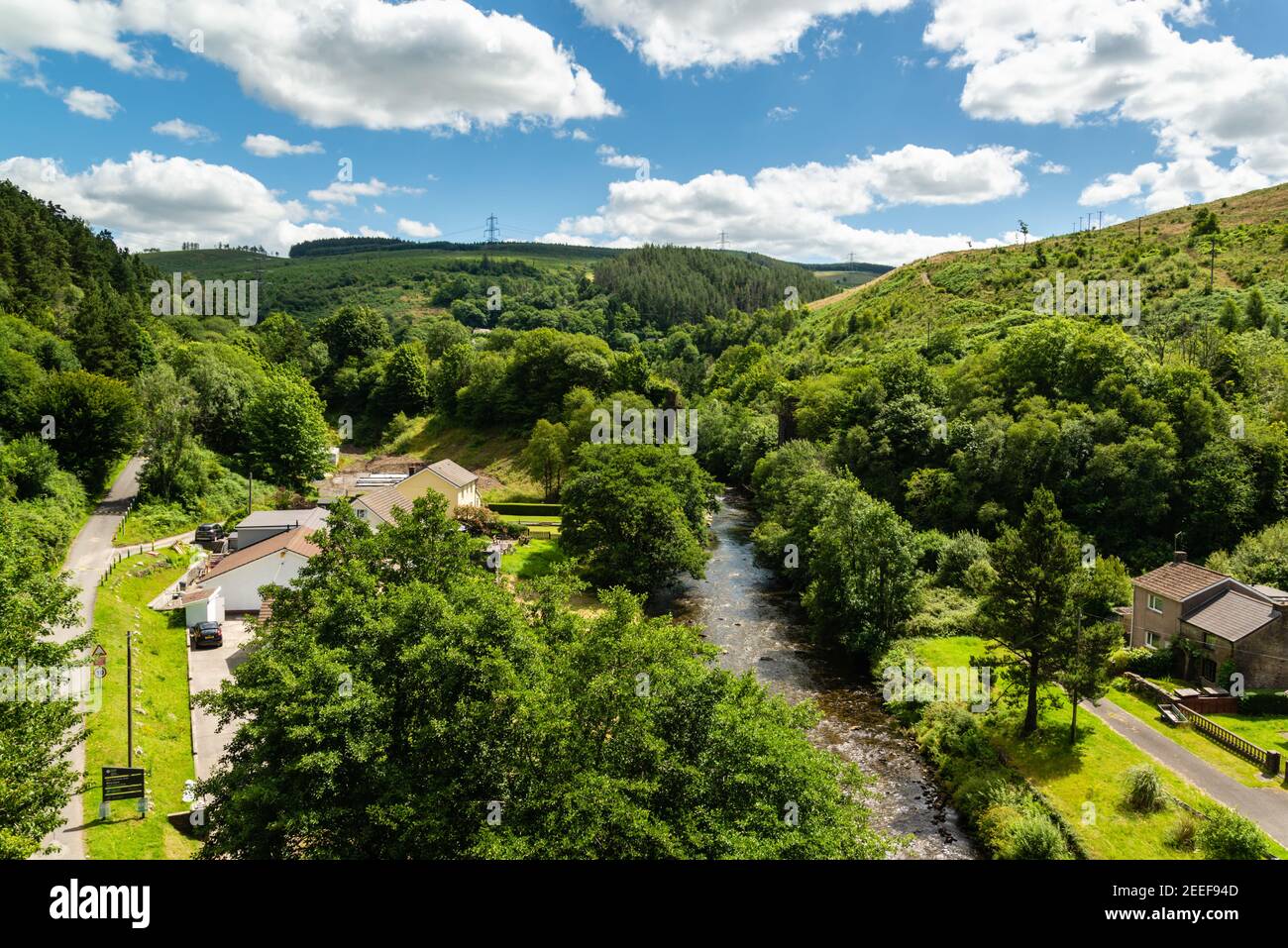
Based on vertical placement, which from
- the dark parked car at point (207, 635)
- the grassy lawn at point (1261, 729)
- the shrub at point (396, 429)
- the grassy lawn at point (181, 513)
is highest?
the shrub at point (396, 429)

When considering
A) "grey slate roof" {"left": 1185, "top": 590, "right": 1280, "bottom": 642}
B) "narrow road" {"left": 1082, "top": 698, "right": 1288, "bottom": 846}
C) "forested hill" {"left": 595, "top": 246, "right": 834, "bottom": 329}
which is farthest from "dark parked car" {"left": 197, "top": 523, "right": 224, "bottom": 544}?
"forested hill" {"left": 595, "top": 246, "right": 834, "bottom": 329}

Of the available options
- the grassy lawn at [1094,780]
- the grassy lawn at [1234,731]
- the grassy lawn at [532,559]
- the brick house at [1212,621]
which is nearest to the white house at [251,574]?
the grassy lawn at [532,559]

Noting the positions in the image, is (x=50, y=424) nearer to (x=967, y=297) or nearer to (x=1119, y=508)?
(x=1119, y=508)

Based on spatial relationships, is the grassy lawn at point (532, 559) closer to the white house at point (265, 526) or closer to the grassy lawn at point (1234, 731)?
the white house at point (265, 526)

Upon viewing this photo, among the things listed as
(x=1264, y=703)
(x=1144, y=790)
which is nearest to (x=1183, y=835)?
(x=1144, y=790)

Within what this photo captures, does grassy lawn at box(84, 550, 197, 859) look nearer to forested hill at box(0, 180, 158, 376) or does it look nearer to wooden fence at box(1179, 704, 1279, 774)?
forested hill at box(0, 180, 158, 376)

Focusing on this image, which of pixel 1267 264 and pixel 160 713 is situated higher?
pixel 1267 264

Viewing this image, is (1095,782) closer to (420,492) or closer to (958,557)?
(958,557)
